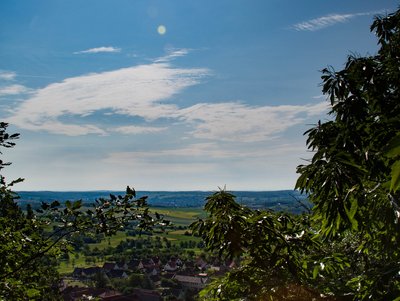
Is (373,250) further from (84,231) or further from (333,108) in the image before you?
(84,231)

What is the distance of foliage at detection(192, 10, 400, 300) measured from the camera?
484 centimetres

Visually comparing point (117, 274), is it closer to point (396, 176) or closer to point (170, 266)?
point (170, 266)

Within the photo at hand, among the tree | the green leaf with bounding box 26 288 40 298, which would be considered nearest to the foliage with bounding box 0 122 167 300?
the green leaf with bounding box 26 288 40 298

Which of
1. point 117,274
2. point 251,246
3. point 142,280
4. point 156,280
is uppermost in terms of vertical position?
point 251,246

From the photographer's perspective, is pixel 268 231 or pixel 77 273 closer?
pixel 268 231

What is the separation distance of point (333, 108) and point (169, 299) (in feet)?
315

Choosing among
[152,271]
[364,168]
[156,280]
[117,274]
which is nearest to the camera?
[364,168]

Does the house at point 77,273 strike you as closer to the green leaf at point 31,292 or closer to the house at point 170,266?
the house at point 170,266

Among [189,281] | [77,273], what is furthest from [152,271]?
[77,273]

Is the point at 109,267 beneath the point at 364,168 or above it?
beneath

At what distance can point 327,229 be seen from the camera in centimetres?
592

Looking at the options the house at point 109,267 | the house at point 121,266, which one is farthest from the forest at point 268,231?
the house at point 121,266

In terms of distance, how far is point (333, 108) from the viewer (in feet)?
27.3

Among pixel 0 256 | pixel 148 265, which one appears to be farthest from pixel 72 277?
pixel 0 256
